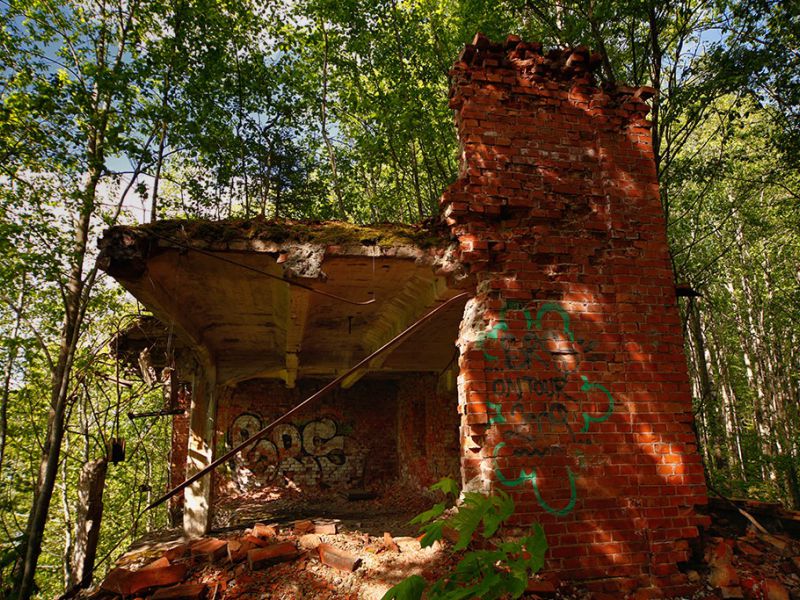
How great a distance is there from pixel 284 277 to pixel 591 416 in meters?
2.90

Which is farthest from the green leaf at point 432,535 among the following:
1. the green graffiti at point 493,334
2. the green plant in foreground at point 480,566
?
the green graffiti at point 493,334

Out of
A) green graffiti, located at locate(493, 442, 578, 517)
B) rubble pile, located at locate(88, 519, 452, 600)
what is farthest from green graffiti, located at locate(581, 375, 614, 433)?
rubble pile, located at locate(88, 519, 452, 600)

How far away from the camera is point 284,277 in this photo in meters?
4.19

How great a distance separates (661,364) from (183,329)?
532cm

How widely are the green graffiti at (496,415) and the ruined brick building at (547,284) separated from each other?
24mm

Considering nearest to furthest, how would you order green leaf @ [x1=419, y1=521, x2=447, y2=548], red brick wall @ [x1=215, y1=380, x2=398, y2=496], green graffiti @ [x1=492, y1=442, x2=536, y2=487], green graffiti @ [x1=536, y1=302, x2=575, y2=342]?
green leaf @ [x1=419, y1=521, x2=447, y2=548] < green graffiti @ [x1=492, y1=442, x2=536, y2=487] < green graffiti @ [x1=536, y1=302, x2=575, y2=342] < red brick wall @ [x1=215, y1=380, x2=398, y2=496]

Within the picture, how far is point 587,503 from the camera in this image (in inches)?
149

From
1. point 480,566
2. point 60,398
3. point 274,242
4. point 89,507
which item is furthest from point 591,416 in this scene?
point 60,398

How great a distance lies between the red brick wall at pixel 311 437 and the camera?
10.8 metres

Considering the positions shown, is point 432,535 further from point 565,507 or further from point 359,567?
point 359,567

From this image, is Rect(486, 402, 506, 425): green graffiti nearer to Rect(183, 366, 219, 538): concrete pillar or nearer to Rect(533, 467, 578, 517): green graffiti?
Rect(533, 467, 578, 517): green graffiti

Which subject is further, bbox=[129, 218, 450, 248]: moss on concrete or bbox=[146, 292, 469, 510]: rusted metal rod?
bbox=[129, 218, 450, 248]: moss on concrete

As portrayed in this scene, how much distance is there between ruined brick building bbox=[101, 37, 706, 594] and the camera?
380 cm

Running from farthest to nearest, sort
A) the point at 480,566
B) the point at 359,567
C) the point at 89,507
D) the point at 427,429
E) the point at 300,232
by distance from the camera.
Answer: the point at 427,429 → the point at 89,507 → the point at 300,232 → the point at 359,567 → the point at 480,566
